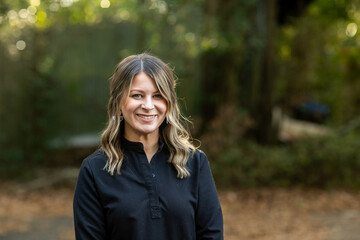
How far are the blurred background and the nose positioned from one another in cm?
554

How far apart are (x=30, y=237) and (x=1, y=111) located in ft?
18.1

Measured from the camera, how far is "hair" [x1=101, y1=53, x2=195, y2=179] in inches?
90.4

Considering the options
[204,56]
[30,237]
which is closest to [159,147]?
[30,237]

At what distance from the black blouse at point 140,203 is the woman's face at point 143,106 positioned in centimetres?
10

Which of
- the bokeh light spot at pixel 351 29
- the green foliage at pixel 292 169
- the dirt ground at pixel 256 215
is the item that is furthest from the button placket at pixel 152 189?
the bokeh light spot at pixel 351 29

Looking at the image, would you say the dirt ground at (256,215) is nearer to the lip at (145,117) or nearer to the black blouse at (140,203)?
the black blouse at (140,203)

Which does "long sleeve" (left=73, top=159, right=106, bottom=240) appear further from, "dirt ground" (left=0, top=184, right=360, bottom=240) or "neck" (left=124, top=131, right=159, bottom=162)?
"dirt ground" (left=0, top=184, right=360, bottom=240)

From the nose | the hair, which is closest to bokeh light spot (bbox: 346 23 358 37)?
the hair

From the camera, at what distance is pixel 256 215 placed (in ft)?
27.5

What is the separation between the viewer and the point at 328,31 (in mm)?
13273

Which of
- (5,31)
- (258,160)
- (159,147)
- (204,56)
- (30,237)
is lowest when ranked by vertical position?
(30,237)

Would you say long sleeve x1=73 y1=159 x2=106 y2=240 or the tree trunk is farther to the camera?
the tree trunk

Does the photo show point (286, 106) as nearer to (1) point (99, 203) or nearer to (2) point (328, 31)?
(2) point (328, 31)

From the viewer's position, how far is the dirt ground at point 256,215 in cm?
727
